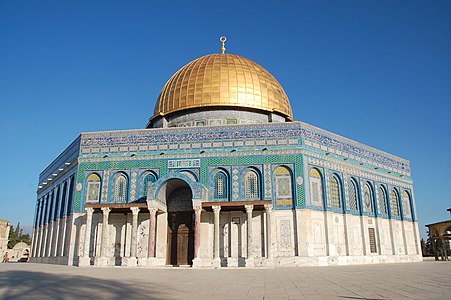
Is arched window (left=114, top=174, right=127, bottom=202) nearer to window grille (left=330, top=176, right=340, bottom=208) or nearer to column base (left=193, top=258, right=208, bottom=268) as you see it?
column base (left=193, top=258, right=208, bottom=268)

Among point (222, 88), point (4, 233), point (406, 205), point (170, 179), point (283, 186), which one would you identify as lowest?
point (4, 233)

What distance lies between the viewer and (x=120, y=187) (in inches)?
794

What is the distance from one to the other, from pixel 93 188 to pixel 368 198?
50.5 ft

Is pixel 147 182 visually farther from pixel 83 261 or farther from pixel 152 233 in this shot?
pixel 83 261

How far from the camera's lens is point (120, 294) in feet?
21.8

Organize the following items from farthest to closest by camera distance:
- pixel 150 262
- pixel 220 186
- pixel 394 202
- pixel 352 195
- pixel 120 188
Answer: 1. pixel 394 202
2. pixel 352 195
3. pixel 120 188
4. pixel 220 186
5. pixel 150 262

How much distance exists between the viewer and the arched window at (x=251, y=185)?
19.0 meters

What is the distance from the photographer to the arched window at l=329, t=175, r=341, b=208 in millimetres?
20255

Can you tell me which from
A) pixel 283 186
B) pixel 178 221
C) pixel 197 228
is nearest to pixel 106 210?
pixel 178 221

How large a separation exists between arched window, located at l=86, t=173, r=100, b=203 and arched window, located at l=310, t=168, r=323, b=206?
11.0 m

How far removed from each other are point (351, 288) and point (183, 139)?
45.9 ft

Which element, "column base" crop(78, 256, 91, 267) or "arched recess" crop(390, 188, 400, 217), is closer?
"column base" crop(78, 256, 91, 267)

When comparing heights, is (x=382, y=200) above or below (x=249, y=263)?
above

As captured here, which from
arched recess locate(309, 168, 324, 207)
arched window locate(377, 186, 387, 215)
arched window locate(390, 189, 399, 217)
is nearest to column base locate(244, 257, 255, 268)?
arched recess locate(309, 168, 324, 207)
